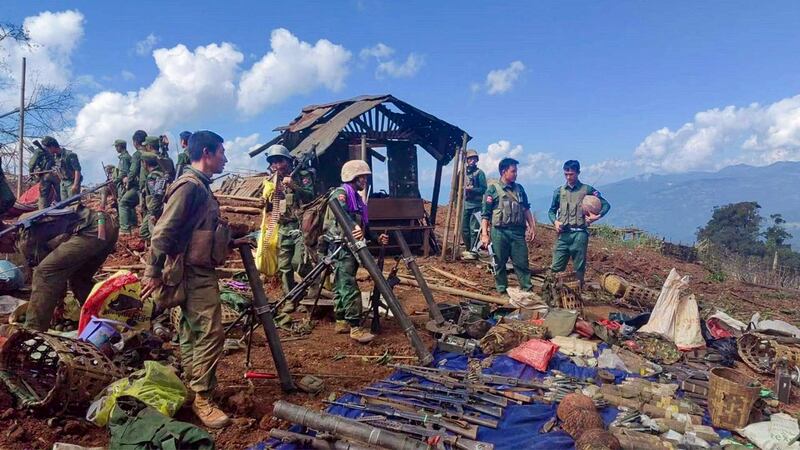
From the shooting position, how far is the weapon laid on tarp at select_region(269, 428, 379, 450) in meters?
3.13

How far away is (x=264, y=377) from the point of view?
4.45m

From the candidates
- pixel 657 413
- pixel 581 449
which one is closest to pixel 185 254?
pixel 581 449

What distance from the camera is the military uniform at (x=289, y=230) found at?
7.33 metres

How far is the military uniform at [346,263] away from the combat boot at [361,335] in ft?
0.38

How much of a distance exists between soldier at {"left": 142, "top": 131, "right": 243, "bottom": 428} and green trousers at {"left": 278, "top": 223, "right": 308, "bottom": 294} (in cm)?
363

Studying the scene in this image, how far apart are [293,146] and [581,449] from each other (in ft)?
34.8

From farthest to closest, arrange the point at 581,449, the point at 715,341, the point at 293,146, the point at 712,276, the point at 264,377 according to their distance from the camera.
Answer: the point at 712,276 → the point at 293,146 → the point at 715,341 → the point at 264,377 → the point at 581,449

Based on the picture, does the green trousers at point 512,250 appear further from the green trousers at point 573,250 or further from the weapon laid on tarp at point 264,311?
the weapon laid on tarp at point 264,311

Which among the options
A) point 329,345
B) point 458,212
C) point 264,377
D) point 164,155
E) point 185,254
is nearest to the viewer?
point 185,254

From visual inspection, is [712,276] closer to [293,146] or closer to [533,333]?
[533,333]

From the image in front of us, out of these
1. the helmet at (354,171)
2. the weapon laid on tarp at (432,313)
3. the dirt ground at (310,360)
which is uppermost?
the helmet at (354,171)

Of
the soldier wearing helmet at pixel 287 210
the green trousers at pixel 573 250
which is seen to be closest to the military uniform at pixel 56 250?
the soldier wearing helmet at pixel 287 210

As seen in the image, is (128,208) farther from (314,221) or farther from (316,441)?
(316,441)

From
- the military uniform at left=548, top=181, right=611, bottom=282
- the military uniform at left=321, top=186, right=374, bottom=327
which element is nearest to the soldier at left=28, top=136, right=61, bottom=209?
the military uniform at left=321, top=186, right=374, bottom=327
